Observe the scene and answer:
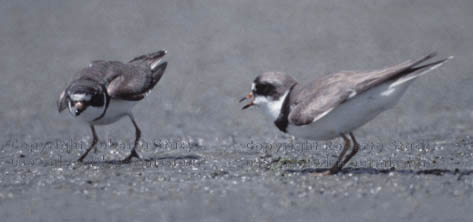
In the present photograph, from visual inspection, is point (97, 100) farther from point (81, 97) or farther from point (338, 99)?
point (338, 99)

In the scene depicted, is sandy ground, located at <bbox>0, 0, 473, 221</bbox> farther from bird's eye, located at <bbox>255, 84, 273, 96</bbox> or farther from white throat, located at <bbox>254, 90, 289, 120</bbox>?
bird's eye, located at <bbox>255, 84, 273, 96</bbox>

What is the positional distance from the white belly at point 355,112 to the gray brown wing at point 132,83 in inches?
96.6

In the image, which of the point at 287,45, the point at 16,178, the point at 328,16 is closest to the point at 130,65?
the point at 16,178

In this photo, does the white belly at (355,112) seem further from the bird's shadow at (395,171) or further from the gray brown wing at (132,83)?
the gray brown wing at (132,83)

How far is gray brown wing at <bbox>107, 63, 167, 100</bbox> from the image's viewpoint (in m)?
10.2

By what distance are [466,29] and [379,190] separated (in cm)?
1112

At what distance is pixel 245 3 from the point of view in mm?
20266

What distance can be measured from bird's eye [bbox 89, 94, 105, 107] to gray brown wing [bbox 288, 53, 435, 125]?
2390 millimetres

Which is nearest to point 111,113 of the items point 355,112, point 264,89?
point 264,89

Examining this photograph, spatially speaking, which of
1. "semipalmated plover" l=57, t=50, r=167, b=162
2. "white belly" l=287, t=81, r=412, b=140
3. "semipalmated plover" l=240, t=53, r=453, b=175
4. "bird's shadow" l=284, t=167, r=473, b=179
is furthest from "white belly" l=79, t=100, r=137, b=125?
"white belly" l=287, t=81, r=412, b=140

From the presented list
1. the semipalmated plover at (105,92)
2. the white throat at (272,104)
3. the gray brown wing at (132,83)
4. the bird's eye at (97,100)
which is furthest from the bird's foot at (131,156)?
the white throat at (272,104)

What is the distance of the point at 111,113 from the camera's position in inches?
402

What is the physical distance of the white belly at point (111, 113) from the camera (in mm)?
9971

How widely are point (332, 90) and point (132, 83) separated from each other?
2988mm
